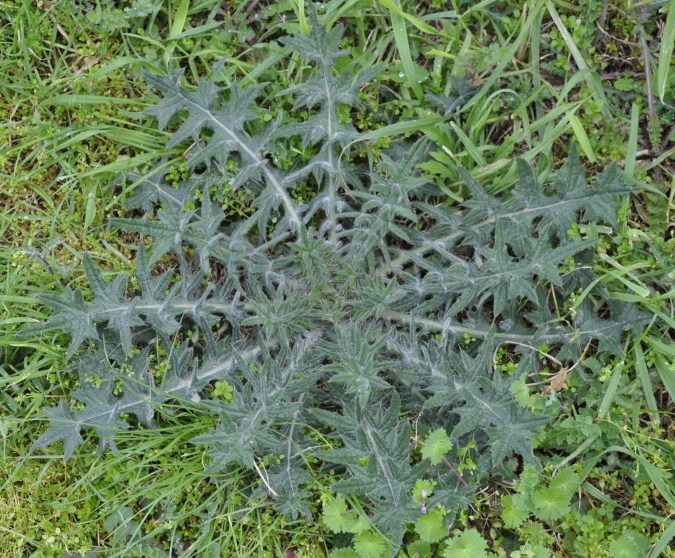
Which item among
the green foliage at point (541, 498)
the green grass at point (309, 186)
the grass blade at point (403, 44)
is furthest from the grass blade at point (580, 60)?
the green foliage at point (541, 498)

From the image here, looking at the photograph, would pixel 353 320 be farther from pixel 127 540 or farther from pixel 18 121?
pixel 18 121

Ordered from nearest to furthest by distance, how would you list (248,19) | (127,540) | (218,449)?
(218,449) → (127,540) → (248,19)

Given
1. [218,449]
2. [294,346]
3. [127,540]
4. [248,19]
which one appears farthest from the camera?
[248,19]

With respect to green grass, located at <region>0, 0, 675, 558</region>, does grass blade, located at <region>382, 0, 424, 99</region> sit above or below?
above

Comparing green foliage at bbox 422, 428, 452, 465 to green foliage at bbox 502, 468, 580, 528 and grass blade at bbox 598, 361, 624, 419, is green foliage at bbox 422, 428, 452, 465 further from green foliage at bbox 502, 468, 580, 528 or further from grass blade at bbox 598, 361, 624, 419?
grass blade at bbox 598, 361, 624, 419

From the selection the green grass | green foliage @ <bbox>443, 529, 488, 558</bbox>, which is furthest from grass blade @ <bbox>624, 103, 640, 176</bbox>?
green foliage @ <bbox>443, 529, 488, 558</bbox>

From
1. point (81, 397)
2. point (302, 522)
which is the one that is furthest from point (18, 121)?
point (302, 522)

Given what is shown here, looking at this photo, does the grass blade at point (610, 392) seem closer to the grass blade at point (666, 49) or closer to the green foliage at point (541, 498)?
the green foliage at point (541, 498)
